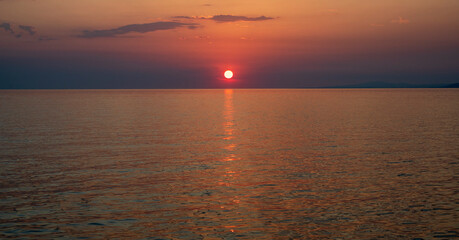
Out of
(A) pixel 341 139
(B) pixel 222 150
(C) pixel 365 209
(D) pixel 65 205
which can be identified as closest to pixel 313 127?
(A) pixel 341 139

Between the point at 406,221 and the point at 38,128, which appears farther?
the point at 38,128

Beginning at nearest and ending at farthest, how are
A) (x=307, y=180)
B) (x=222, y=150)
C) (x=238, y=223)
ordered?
1. (x=238, y=223)
2. (x=307, y=180)
3. (x=222, y=150)

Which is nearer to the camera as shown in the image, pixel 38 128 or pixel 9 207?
pixel 9 207

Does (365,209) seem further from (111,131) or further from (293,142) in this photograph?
(111,131)

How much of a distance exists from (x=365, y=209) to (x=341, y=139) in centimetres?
2291

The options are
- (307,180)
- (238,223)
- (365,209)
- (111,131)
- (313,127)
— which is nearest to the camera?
(238,223)

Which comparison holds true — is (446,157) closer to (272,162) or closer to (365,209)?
(272,162)

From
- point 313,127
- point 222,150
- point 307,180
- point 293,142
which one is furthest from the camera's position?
point 313,127

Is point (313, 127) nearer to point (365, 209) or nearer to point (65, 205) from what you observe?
point (365, 209)

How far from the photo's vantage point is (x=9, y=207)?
57.5 ft

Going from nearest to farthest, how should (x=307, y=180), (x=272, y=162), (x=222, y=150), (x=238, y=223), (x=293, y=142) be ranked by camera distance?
(x=238, y=223) < (x=307, y=180) < (x=272, y=162) < (x=222, y=150) < (x=293, y=142)

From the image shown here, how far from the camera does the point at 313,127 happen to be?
5181 cm

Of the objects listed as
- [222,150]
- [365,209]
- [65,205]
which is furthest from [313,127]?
[65,205]

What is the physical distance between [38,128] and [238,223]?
41533mm
